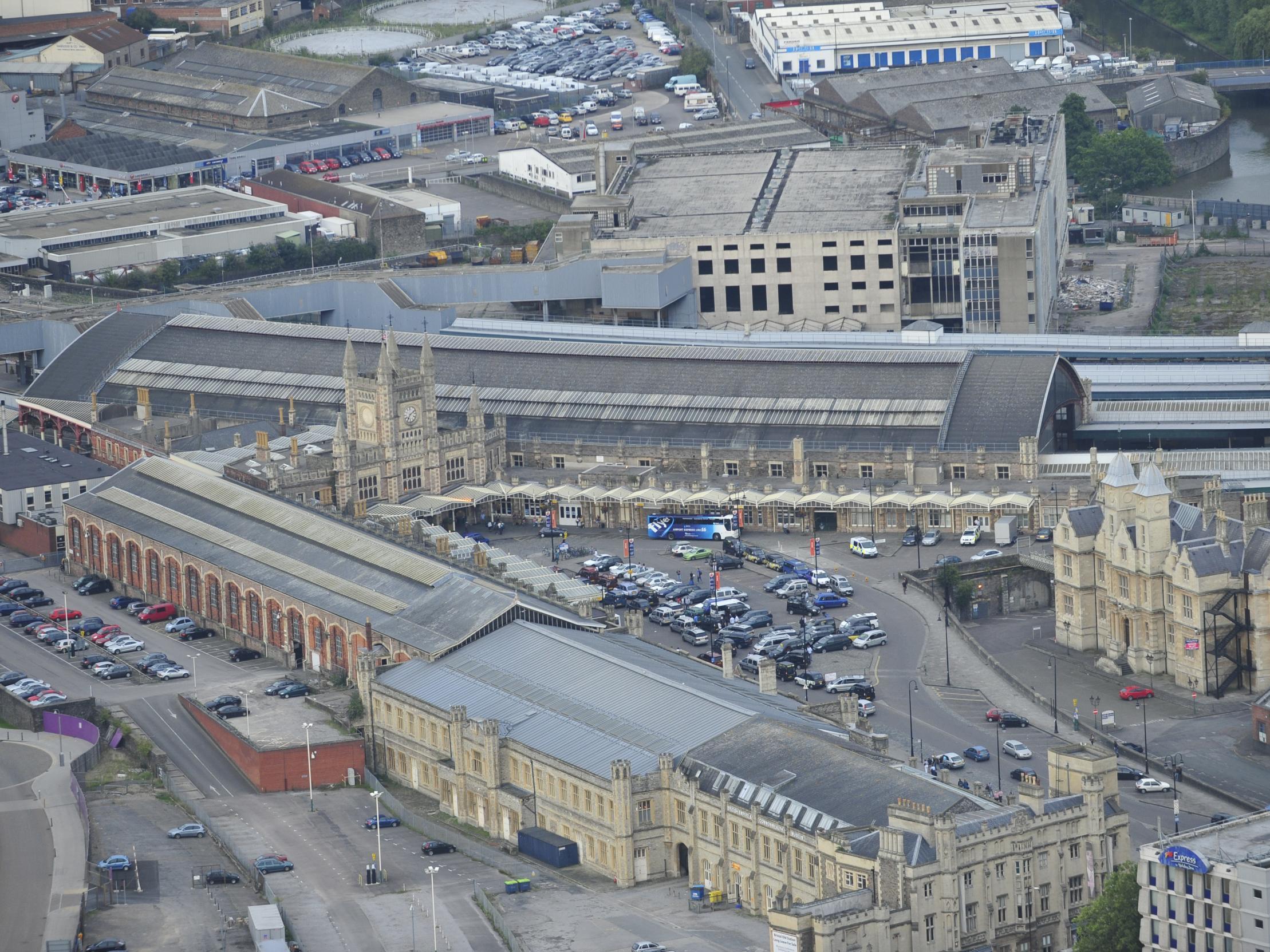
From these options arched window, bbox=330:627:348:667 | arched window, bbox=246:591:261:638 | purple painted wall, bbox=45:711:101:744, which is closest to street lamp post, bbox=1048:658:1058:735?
arched window, bbox=330:627:348:667

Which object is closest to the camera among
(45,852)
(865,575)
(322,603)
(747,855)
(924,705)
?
(747,855)

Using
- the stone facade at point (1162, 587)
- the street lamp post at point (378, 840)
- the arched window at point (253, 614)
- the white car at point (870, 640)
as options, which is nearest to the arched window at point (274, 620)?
the arched window at point (253, 614)

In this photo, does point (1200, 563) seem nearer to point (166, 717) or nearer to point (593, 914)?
point (593, 914)

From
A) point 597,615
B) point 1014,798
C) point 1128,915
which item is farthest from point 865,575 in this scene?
point 1128,915

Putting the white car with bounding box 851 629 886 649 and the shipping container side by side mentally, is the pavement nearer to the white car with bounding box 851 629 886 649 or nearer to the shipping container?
the shipping container

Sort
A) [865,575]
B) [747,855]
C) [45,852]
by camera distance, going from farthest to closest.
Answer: [865,575] → [45,852] → [747,855]

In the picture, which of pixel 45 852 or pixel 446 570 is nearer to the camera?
pixel 45 852
